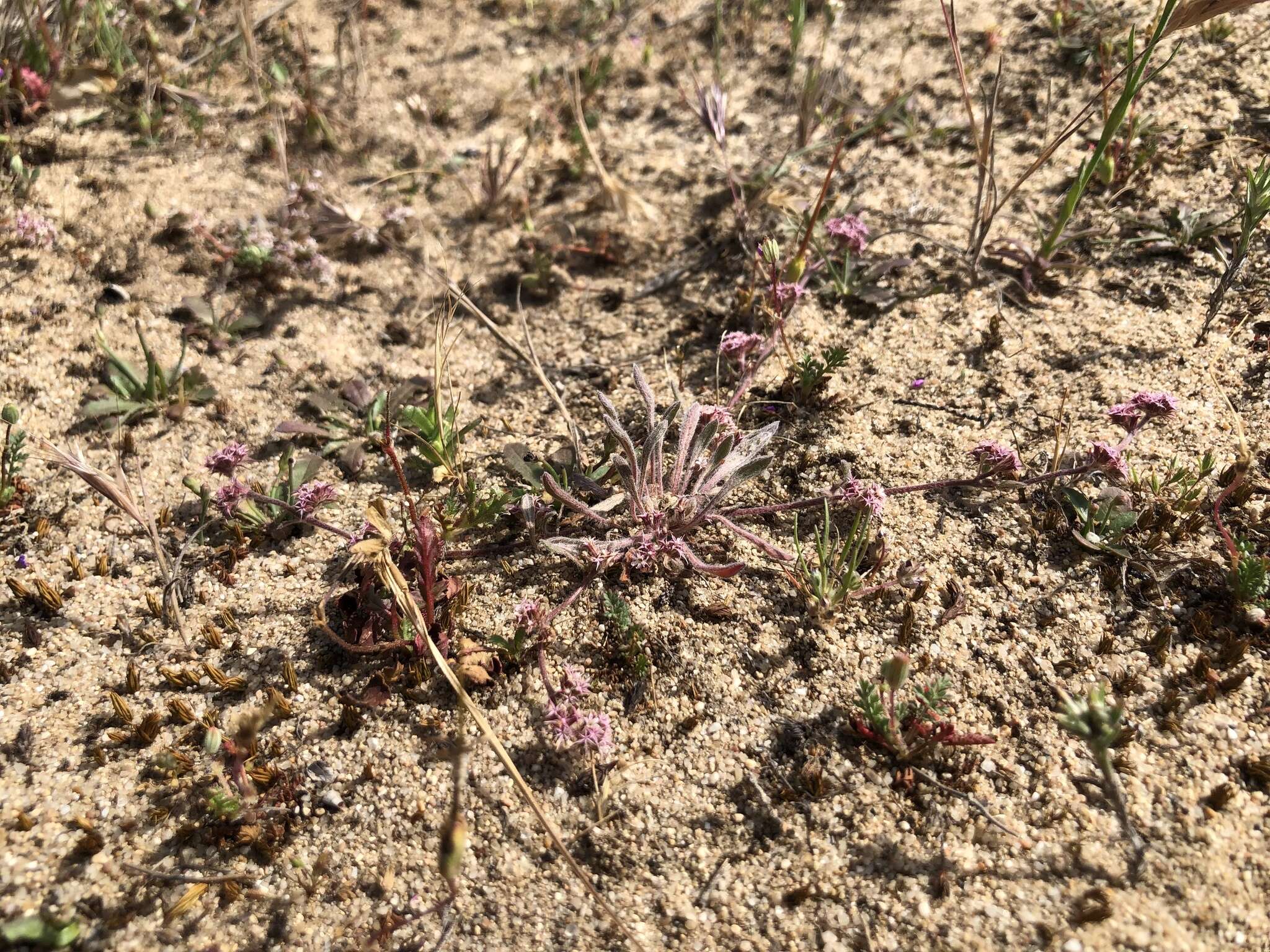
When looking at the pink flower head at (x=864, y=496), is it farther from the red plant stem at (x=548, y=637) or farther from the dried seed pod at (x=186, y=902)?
the dried seed pod at (x=186, y=902)

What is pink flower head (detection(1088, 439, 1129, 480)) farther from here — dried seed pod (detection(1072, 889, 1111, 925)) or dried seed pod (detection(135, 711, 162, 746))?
dried seed pod (detection(135, 711, 162, 746))

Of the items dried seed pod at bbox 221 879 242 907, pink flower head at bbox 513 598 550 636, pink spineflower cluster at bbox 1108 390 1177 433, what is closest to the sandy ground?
dried seed pod at bbox 221 879 242 907

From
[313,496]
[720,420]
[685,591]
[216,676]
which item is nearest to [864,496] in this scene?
[720,420]

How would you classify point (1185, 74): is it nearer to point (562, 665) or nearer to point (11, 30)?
point (562, 665)

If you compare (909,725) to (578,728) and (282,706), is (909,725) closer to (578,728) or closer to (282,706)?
(578,728)

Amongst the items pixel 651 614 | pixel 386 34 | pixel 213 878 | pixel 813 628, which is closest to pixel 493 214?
pixel 386 34

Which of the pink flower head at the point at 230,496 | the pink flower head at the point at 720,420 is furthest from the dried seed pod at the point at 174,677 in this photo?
the pink flower head at the point at 720,420

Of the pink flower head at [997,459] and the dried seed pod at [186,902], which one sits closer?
the dried seed pod at [186,902]

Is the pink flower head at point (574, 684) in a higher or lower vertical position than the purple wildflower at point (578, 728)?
higher
